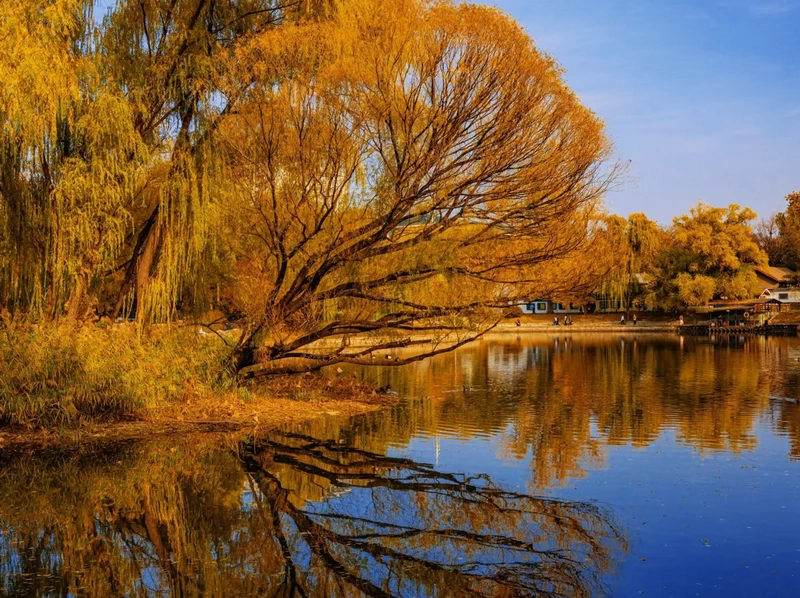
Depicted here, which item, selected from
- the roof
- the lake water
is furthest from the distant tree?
the lake water

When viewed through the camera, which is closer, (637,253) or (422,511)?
(422,511)

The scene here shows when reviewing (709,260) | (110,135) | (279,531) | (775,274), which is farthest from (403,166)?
(775,274)

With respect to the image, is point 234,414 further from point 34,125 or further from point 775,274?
point 775,274

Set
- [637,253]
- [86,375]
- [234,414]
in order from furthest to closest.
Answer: [637,253] < [234,414] < [86,375]

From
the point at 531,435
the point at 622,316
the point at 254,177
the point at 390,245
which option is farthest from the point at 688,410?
the point at 622,316

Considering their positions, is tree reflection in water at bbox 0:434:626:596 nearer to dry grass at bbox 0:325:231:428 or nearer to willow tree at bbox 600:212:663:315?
dry grass at bbox 0:325:231:428

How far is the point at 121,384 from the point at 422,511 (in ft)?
24.3

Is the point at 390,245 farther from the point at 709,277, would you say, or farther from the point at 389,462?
→ the point at 709,277

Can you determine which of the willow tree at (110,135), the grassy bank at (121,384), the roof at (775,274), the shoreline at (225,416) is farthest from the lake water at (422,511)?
the roof at (775,274)

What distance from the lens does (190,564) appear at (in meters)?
7.23

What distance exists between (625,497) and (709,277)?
6404 cm

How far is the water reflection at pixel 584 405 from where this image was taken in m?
14.2

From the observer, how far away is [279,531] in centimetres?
830

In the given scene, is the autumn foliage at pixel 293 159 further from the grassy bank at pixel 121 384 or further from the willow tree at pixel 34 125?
the grassy bank at pixel 121 384
